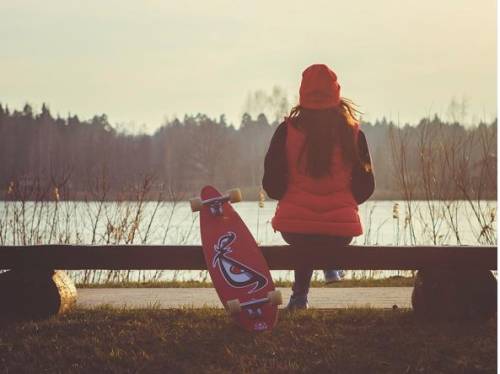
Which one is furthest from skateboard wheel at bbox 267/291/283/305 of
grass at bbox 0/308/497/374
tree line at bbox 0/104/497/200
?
tree line at bbox 0/104/497/200

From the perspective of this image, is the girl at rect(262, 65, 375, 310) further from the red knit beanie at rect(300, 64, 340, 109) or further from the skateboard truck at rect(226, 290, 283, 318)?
the skateboard truck at rect(226, 290, 283, 318)

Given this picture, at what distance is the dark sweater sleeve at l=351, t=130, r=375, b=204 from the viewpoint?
4.39 m

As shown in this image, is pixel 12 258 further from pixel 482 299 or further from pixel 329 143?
pixel 482 299

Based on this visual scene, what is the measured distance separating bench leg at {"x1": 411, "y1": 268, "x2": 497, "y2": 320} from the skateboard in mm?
930

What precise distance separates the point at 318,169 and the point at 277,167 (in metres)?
0.25

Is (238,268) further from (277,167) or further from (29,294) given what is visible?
(29,294)

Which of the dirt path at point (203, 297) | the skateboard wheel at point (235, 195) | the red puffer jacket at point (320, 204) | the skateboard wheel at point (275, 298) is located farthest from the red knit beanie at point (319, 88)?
the dirt path at point (203, 297)

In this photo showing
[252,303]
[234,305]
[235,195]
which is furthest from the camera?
[235,195]

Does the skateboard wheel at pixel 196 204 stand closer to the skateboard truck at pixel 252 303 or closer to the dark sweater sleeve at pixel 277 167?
the dark sweater sleeve at pixel 277 167

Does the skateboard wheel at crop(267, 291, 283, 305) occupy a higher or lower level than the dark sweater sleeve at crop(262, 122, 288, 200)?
lower

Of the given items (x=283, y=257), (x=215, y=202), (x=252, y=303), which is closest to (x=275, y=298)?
(x=252, y=303)

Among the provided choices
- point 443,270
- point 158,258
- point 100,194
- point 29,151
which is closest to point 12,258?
point 158,258

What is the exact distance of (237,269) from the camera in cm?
436

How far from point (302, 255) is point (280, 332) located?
0.46 metres
